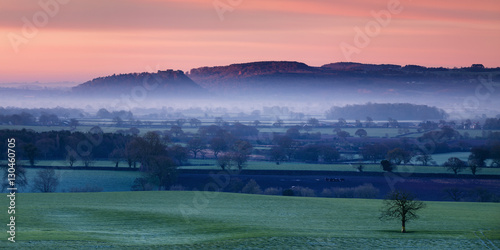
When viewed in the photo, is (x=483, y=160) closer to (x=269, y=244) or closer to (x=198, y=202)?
(x=198, y=202)

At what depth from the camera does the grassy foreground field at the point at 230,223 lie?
23945mm

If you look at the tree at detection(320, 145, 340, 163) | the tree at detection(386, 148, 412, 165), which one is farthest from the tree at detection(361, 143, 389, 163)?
the tree at detection(320, 145, 340, 163)

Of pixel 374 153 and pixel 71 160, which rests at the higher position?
pixel 374 153

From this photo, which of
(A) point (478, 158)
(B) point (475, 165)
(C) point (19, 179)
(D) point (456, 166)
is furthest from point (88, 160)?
(A) point (478, 158)

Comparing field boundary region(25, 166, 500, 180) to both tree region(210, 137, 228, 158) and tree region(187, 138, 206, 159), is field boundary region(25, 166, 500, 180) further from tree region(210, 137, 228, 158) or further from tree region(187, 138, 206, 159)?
tree region(210, 137, 228, 158)

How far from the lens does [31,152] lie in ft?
204

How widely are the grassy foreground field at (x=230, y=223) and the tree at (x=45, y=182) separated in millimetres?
9087

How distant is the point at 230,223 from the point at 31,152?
129 ft

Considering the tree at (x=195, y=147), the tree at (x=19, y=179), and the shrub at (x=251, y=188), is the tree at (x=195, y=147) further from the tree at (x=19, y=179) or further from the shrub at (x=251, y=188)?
the tree at (x=19, y=179)

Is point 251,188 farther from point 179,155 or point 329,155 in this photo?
point 329,155

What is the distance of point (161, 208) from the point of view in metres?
35.9

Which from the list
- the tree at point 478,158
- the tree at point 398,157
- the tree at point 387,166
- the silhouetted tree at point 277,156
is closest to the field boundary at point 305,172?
the tree at point 387,166

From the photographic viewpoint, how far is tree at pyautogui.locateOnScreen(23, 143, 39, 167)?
61.5 m

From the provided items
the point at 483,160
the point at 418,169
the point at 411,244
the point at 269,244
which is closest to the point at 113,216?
the point at 269,244
